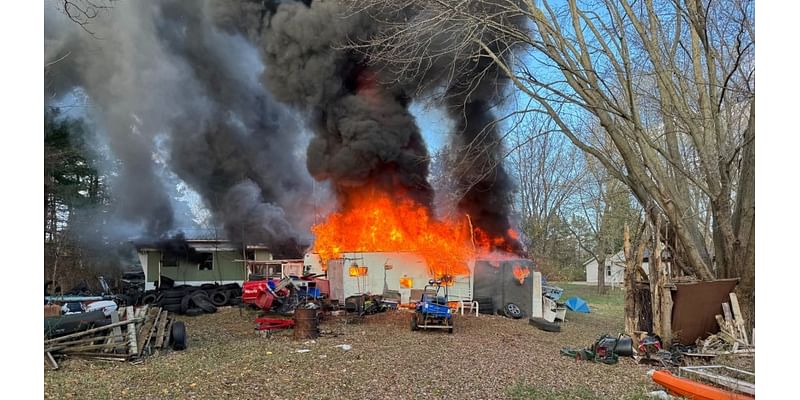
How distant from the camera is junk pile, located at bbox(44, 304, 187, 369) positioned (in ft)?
29.8

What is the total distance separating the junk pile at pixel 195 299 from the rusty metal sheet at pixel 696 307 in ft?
45.6

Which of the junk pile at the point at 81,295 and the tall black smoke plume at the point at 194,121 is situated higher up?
the tall black smoke plume at the point at 194,121

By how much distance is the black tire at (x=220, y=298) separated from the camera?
18.9 m

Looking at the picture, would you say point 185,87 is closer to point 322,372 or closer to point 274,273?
point 274,273

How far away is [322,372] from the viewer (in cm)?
837

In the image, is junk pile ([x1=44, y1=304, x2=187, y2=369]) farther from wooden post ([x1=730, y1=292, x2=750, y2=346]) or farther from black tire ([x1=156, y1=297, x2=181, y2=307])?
wooden post ([x1=730, y1=292, x2=750, y2=346])

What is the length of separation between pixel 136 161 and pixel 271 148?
22.9 feet

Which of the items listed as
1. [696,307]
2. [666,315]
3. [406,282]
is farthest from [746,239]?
[406,282]

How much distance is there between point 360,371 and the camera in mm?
8453

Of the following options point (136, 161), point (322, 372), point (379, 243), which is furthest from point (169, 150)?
point (322, 372)

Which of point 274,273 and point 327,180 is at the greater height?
point 327,180

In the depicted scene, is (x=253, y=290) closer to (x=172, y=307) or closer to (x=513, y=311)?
(x=172, y=307)

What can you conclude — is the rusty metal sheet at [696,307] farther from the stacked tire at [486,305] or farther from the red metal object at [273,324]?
Result: the red metal object at [273,324]

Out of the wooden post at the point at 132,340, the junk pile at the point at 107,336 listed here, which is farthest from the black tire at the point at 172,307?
the wooden post at the point at 132,340
